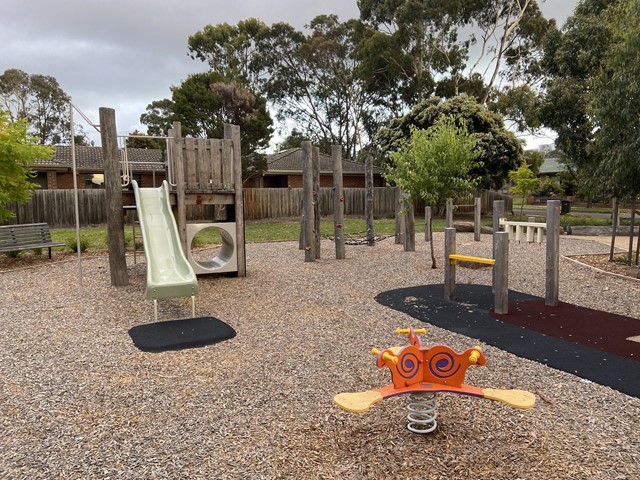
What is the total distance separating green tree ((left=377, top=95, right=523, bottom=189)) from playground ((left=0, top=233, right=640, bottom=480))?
61.1ft

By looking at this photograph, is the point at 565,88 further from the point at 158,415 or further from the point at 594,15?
the point at 158,415

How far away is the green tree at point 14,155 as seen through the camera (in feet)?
37.6

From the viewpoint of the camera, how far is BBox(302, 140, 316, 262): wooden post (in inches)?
452

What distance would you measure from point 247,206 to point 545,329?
21.4m

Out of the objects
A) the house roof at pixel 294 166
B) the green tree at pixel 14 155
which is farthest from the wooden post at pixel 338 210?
the house roof at pixel 294 166

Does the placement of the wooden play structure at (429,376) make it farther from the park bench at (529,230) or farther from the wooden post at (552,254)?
the park bench at (529,230)

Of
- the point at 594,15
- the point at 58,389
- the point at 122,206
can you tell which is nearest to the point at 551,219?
the point at 58,389

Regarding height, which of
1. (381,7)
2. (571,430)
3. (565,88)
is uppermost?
(381,7)

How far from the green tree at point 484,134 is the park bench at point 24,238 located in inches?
669

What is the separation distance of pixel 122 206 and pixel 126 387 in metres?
5.14

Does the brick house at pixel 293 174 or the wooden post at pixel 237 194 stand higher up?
the brick house at pixel 293 174

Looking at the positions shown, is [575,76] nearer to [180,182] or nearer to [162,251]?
[180,182]

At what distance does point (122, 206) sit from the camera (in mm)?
8609

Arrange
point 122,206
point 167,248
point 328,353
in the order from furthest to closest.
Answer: point 122,206 < point 167,248 < point 328,353
